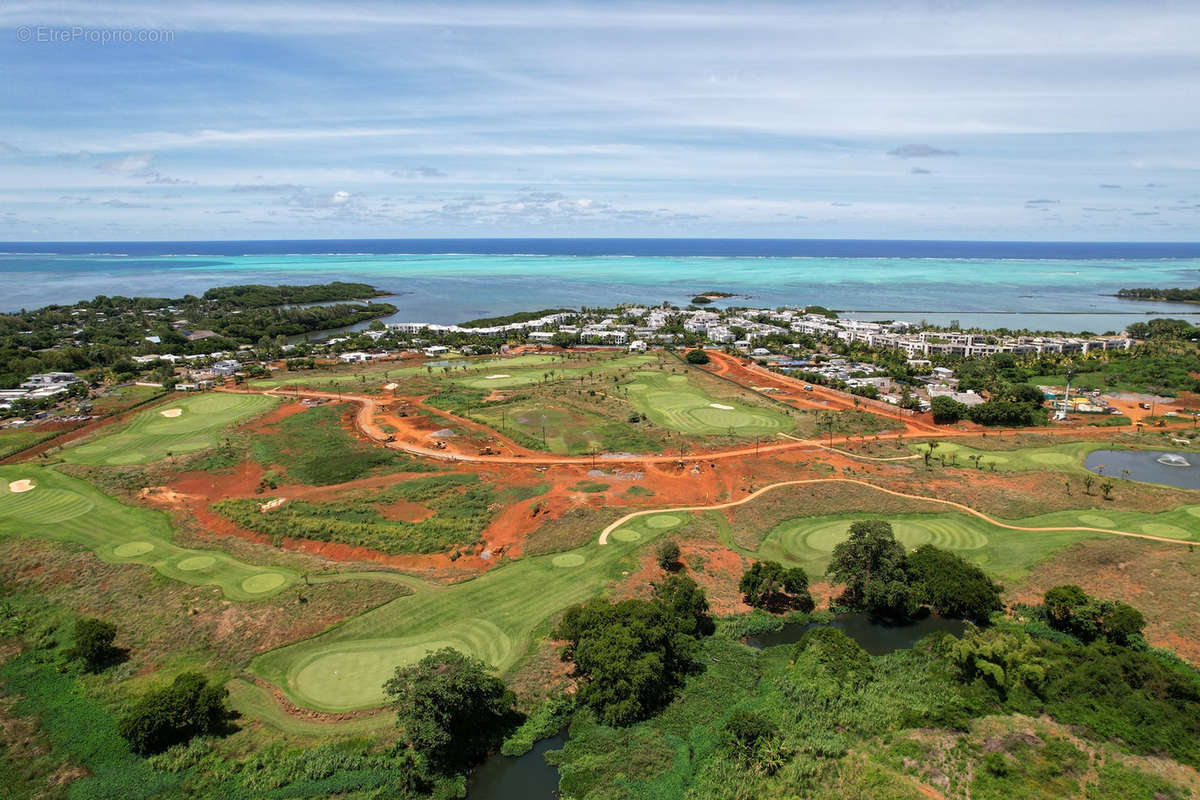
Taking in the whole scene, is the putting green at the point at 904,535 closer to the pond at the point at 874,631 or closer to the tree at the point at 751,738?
the pond at the point at 874,631

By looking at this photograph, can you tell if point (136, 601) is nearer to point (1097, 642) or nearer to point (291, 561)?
point (291, 561)

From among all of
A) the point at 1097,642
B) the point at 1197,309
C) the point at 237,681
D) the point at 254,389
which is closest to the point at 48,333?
the point at 254,389

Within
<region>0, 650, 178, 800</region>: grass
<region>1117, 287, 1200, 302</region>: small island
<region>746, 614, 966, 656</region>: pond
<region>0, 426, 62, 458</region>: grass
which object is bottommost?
A: <region>0, 650, 178, 800</region>: grass

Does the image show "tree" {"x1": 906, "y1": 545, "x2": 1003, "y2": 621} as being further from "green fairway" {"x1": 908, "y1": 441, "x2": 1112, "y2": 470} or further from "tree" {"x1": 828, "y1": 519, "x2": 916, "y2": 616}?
"green fairway" {"x1": 908, "y1": 441, "x2": 1112, "y2": 470}

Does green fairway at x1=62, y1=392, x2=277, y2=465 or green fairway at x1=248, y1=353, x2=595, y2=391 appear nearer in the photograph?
green fairway at x1=62, y1=392, x2=277, y2=465

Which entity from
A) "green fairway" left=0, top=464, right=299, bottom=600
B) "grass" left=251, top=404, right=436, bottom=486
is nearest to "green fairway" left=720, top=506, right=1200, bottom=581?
"green fairway" left=0, top=464, right=299, bottom=600

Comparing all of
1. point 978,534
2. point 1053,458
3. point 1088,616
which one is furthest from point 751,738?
point 1053,458
